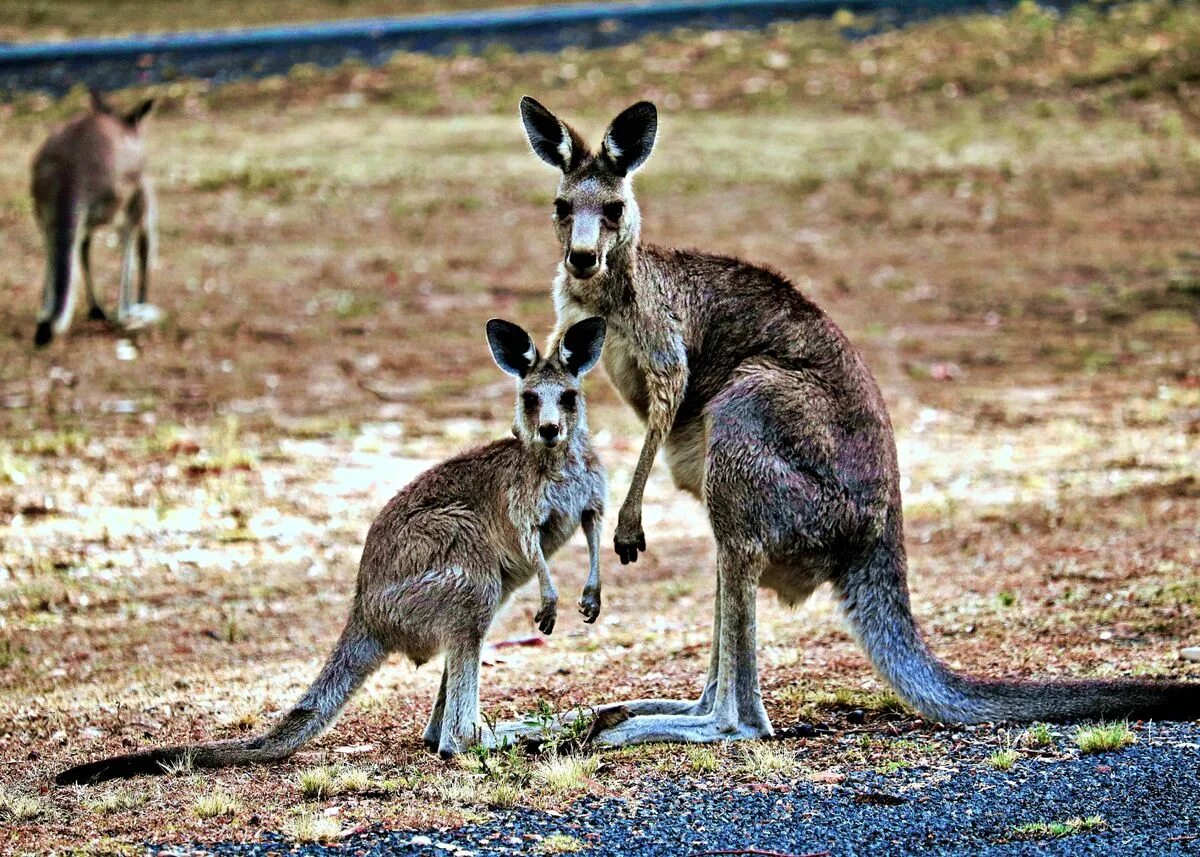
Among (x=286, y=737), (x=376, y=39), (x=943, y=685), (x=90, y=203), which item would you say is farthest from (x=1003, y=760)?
(x=376, y=39)

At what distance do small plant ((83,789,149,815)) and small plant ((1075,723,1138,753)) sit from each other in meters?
2.69

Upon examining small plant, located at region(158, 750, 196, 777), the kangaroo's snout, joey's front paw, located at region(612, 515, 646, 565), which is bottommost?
small plant, located at region(158, 750, 196, 777)

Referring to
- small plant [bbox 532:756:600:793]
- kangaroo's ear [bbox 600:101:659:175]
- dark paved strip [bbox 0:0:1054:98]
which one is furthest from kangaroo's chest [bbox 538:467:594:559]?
dark paved strip [bbox 0:0:1054:98]

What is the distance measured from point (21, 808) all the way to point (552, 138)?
2618 mm

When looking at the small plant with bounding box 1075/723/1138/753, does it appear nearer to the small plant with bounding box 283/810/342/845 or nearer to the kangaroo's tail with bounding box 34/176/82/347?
the small plant with bounding box 283/810/342/845

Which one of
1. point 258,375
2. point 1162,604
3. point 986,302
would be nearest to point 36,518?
point 258,375

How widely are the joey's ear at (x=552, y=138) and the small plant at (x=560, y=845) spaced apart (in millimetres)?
2222

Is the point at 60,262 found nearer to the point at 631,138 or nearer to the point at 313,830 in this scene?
the point at 631,138

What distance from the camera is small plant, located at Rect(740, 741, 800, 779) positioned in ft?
16.0

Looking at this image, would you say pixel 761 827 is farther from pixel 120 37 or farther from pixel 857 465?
pixel 120 37

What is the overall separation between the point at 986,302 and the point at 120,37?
11.0 metres

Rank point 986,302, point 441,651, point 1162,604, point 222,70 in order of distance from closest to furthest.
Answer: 1. point 441,651
2. point 1162,604
3. point 986,302
4. point 222,70

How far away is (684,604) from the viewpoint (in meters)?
7.45

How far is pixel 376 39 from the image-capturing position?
62.6ft
